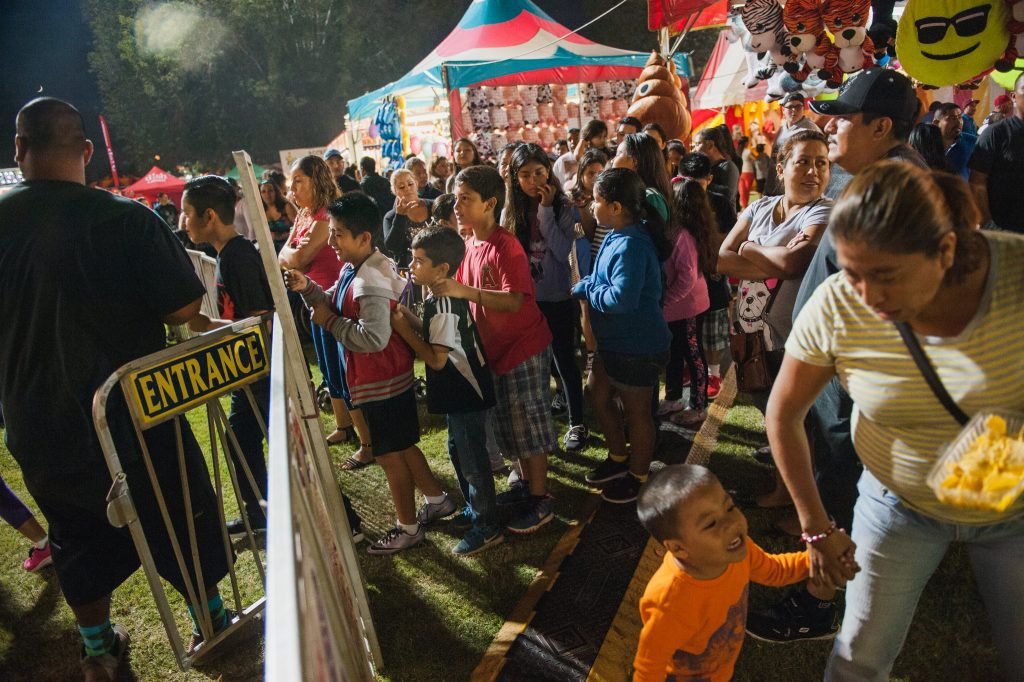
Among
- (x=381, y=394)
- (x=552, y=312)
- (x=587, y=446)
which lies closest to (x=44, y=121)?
(x=381, y=394)

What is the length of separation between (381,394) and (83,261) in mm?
1313

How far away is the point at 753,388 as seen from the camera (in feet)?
10.0

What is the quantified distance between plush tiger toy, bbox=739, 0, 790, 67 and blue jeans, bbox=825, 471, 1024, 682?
6327mm

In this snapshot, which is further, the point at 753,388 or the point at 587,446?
the point at 587,446

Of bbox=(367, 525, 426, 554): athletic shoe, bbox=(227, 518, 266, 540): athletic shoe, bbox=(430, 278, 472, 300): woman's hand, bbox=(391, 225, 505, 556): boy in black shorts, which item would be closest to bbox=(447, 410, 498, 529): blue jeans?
bbox=(391, 225, 505, 556): boy in black shorts

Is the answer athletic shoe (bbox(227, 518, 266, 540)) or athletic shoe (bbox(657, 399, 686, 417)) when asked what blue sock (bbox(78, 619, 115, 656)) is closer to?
athletic shoe (bbox(227, 518, 266, 540))

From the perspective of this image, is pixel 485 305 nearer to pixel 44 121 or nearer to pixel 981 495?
pixel 44 121

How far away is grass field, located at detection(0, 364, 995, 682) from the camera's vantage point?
2.46 meters

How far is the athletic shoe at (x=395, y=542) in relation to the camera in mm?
3410

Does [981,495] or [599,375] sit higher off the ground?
[981,495]

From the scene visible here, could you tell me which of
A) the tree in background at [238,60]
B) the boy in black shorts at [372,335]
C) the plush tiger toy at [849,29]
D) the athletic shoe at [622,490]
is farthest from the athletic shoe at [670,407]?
the tree in background at [238,60]

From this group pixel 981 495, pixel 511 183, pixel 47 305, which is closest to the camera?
pixel 981 495

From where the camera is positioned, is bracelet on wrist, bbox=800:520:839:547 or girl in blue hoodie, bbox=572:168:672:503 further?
girl in blue hoodie, bbox=572:168:672:503

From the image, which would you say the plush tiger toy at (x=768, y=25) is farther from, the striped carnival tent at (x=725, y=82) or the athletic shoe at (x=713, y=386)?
the striped carnival tent at (x=725, y=82)
